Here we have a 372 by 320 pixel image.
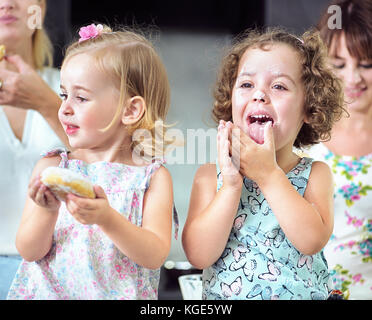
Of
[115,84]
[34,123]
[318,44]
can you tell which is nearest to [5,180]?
[34,123]

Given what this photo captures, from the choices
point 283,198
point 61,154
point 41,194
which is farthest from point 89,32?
point 283,198

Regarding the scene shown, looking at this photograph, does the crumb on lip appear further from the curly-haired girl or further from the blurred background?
the blurred background

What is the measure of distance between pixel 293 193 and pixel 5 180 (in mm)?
623

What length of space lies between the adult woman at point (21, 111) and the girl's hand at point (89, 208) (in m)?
0.34

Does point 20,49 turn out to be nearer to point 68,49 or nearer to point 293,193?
point 68,49

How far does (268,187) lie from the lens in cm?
92

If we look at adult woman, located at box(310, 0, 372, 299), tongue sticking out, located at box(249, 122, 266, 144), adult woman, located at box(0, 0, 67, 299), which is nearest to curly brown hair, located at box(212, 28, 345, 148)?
tongue sticking out, located at box(249, 122, 266, 144)

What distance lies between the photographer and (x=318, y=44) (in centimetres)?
104

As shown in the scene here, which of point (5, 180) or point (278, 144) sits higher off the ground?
point (278, 144)

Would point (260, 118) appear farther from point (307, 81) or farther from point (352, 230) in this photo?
point (352, 230)

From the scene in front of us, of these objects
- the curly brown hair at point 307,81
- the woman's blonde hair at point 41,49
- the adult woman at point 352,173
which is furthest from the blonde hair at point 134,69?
the adult woman at point 352,173

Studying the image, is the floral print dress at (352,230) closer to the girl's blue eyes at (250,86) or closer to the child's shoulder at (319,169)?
the child's shoulder at (319,169)

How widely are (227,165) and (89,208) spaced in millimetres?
245
